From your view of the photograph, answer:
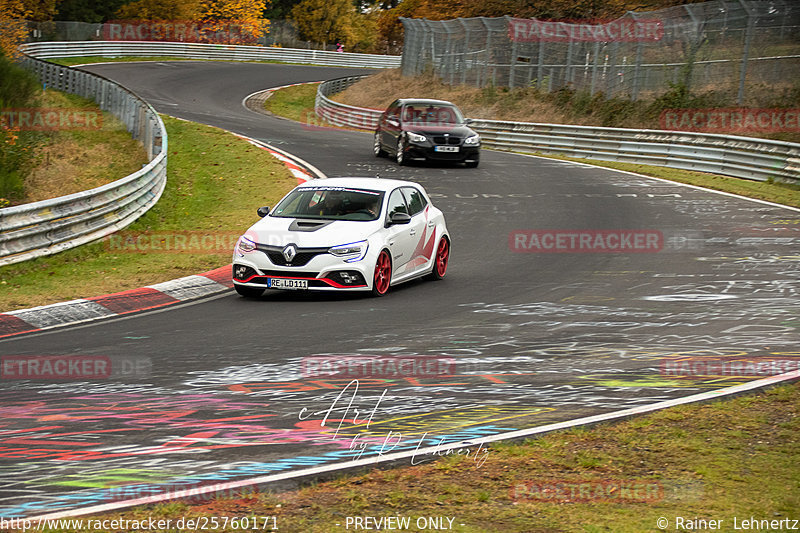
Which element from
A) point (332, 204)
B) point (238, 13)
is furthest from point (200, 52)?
point (332, 204)

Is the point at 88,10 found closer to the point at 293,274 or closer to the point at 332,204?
the point at 332,204

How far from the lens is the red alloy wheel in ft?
40.9

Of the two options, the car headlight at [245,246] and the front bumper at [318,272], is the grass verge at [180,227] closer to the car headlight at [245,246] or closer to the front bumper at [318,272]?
the car headlight at [245,246]

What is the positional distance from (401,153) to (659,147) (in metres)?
7.44

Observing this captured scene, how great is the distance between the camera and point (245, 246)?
12.4m

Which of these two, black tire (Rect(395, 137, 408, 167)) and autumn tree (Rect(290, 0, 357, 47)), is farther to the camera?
autumn tree (Rect(290, 0, 357, 47))

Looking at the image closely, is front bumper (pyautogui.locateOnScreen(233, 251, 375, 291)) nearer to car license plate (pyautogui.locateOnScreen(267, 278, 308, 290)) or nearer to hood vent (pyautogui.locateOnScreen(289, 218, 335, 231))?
car license plate (pyautogui.locateOnScreen(267, 278, 308, 290))

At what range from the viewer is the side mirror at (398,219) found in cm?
1290

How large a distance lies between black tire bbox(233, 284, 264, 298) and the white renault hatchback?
12mm

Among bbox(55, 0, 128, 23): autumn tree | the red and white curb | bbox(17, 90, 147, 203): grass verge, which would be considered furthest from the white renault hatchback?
bbox(55, 0, 128, 23): autumn tree

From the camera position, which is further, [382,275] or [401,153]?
[401,153]

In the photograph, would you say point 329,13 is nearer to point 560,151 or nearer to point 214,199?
point 560,151

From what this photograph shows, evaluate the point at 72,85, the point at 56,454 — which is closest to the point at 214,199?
the point at 56,454

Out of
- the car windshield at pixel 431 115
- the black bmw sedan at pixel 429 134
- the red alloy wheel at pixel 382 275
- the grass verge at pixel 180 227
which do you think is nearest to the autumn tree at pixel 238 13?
the grass verge at pixel 180 227
